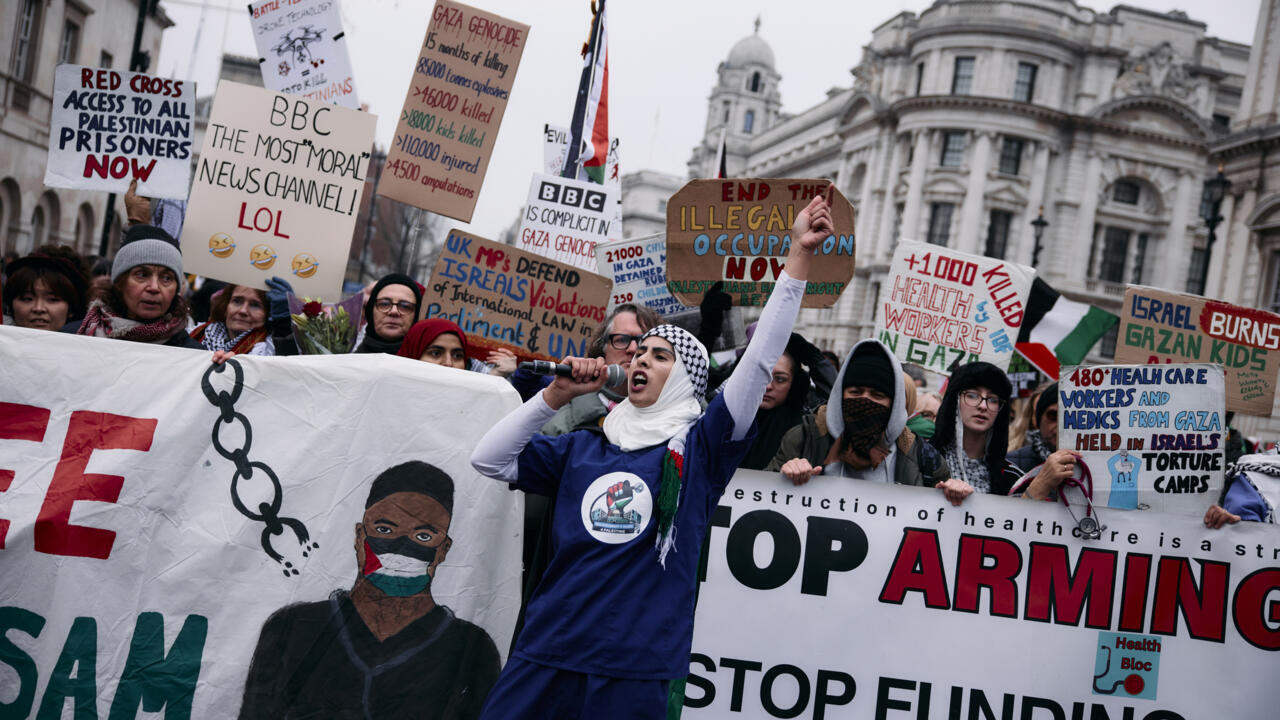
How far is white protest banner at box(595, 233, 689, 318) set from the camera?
22.2 feet

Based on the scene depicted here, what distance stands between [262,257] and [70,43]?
20611 millimetres

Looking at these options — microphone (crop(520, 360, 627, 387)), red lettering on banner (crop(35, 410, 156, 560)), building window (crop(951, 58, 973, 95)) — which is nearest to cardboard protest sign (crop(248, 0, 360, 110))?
red lettering on banner (crop(35, 410, 156, 560))

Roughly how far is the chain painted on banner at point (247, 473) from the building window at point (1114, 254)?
170ft

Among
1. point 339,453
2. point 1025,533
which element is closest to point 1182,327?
point 1025,533

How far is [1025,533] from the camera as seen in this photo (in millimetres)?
4281

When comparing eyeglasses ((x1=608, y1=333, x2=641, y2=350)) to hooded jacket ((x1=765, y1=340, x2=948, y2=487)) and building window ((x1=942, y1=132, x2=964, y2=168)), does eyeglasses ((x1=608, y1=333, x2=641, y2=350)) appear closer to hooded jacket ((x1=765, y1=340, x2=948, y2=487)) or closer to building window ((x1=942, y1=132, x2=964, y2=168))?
hooded jacket ((x1=765, y1=340, x2=948, y2=487))

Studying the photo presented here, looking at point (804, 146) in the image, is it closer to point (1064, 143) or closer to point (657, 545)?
point (1064, 143)

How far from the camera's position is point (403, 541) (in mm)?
3938

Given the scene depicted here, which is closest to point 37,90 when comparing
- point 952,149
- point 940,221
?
point 940,221

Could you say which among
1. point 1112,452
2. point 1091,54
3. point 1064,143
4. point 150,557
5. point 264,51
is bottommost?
point 150,557

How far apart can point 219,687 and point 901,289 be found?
15.9 feet

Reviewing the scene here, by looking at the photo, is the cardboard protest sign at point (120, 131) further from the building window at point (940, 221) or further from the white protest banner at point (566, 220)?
the building window at point (940, 221)

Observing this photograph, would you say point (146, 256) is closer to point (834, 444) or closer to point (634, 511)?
point (634, 511)

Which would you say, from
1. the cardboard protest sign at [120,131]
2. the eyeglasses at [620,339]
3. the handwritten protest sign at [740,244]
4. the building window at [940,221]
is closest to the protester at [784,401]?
the handwritten protest sign at [740,244]
